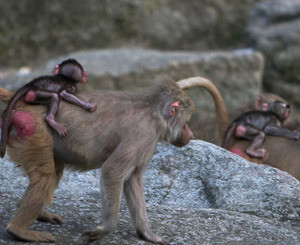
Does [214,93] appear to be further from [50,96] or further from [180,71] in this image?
[50,96]

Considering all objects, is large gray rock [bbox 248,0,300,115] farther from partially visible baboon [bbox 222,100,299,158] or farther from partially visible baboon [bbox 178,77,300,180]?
partially visible baboon [bbox 178,77,300,180]

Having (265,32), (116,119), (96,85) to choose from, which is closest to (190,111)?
(116,119)

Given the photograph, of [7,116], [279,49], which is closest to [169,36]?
[279,49]

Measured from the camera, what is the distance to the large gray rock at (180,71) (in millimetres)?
9797

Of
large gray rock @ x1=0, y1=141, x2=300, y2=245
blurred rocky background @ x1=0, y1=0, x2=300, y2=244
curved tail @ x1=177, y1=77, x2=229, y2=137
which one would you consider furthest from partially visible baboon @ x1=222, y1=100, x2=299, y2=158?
large gray rock @ x1=0, y1=141, x2=300, y2=245

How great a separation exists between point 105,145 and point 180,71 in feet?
21.3

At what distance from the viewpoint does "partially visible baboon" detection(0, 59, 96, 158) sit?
3.65 m

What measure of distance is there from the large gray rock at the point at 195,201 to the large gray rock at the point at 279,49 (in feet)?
22.0

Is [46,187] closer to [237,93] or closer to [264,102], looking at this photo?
[264,102]

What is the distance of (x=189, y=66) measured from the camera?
1018cm

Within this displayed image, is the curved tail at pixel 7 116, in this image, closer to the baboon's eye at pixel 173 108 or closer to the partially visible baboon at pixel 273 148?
the baboon's eye at pixel 173 108

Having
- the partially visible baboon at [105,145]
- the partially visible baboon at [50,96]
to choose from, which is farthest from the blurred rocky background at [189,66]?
the partially visible baboon at [50,96]

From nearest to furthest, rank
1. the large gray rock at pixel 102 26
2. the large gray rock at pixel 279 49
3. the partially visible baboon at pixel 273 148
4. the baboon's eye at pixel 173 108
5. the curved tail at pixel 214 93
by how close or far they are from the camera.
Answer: the baboon's eye at pixel 173 108
the curved tail at pixel 214 93
the partially visible baboon at pixel 273 148
the large gray rock at pixel 279 49
the large gray rock at pixel 102 26

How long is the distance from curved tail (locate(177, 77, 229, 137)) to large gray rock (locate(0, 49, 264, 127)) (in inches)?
104
